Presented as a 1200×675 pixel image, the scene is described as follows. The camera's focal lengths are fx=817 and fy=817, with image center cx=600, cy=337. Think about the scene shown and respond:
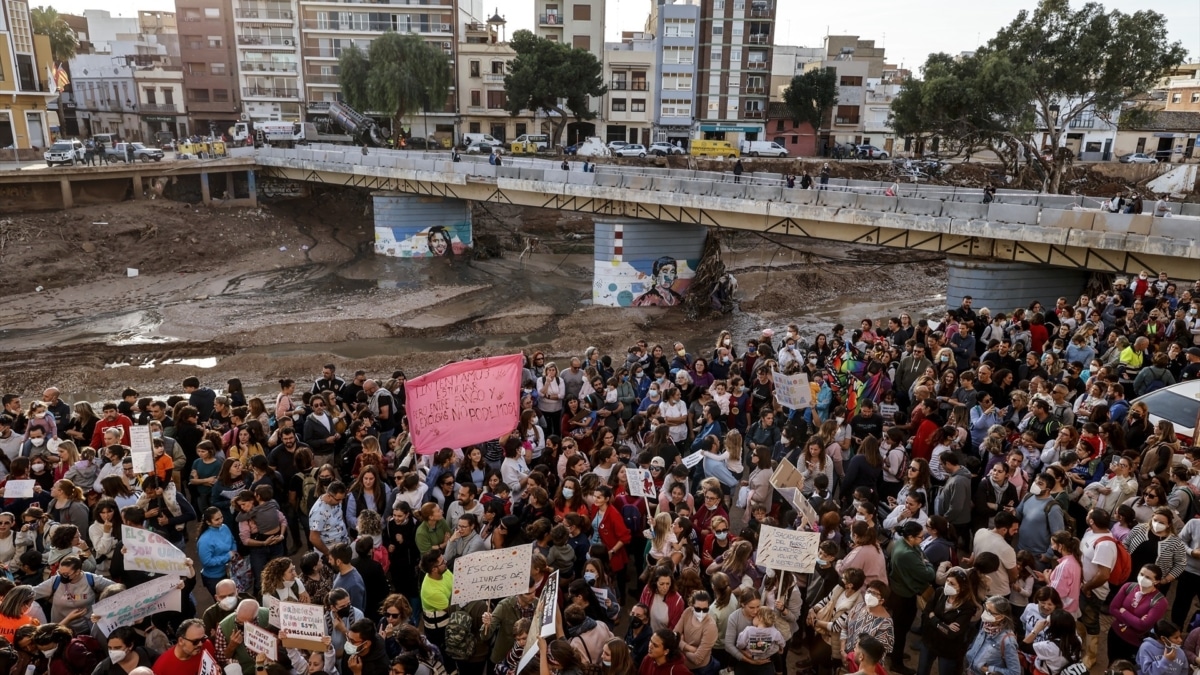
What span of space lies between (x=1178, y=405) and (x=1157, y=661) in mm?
6581

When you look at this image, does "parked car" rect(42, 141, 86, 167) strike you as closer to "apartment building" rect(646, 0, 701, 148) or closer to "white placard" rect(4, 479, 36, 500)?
"white placard" rect(4, 479, 36, 500)

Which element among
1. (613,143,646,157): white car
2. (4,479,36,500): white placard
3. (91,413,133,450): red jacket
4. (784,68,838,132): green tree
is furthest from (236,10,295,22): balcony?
(4,479,36,500): white placard

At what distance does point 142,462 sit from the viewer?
29.3ft

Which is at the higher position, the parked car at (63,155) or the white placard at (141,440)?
the parked car at (63,155)

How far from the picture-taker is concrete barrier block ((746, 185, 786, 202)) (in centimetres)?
2670

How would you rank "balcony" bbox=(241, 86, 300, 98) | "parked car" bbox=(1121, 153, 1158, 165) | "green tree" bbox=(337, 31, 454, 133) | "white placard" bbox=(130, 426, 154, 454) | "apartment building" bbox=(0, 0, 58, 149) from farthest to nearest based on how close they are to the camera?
"balcony" bbox=(241, 86, 300, 98)
"parked car" bbox=(1121, 153, 1158, 165)
"green tree" bbox=(337, 31, 454, 133)
"apartment building" bbox=(0, 0, 58, 149)
"white placard" bbox=(130, 426, 154, 454)

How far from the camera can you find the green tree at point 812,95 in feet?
237

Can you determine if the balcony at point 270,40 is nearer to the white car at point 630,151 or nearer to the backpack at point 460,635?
the white car at point 630,151

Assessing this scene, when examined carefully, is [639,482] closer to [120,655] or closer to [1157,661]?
[1157,661]


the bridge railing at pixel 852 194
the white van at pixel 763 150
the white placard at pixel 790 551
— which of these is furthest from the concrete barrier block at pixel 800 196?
the white van at pixel 763 150

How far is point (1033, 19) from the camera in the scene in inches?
1526

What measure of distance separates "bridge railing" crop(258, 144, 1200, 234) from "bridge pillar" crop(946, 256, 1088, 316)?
5.04 ft

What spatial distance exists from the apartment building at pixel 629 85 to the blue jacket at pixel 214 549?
68.6 m

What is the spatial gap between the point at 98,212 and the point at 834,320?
34.7m
